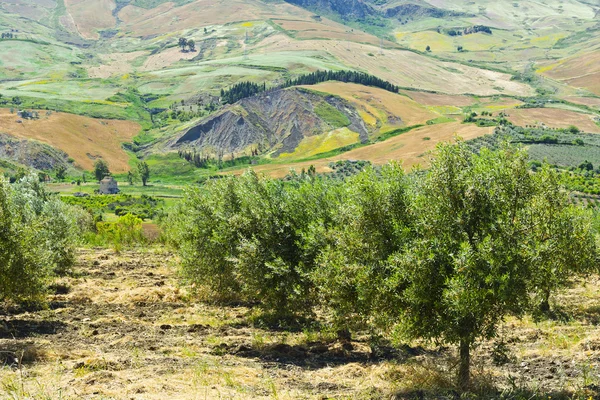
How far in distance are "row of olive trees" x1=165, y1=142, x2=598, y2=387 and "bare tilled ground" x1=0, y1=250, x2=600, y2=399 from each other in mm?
2431

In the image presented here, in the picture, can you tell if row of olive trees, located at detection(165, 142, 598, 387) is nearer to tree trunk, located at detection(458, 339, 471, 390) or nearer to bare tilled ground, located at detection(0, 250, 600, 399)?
tree trunk, located at detection(458, 339, 471, 390)

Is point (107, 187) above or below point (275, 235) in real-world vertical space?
below

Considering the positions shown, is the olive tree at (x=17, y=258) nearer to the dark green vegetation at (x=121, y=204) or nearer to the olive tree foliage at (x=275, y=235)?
the olive tree foliage at (x=275, y=235)

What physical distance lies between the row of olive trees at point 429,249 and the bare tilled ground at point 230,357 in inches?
95.7

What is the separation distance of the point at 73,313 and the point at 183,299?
10.1 meters

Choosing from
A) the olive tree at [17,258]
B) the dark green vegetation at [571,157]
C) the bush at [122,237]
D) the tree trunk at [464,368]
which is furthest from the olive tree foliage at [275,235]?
the dark green vegetation at [571,157]

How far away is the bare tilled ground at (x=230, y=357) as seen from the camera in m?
21.4

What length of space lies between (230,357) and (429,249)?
13420 millimetres

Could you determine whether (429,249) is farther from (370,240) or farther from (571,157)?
(571,157)

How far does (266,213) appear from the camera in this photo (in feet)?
113

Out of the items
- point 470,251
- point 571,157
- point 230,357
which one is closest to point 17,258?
point 230,357

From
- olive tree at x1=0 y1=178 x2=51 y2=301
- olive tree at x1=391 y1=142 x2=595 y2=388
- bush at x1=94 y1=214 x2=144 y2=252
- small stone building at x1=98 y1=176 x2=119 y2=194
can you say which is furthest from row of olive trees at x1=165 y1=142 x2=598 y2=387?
small stone building at x1=98 y1=176 x2=119 y2=194

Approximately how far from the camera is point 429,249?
70.9ft

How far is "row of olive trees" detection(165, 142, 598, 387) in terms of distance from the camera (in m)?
20.7
